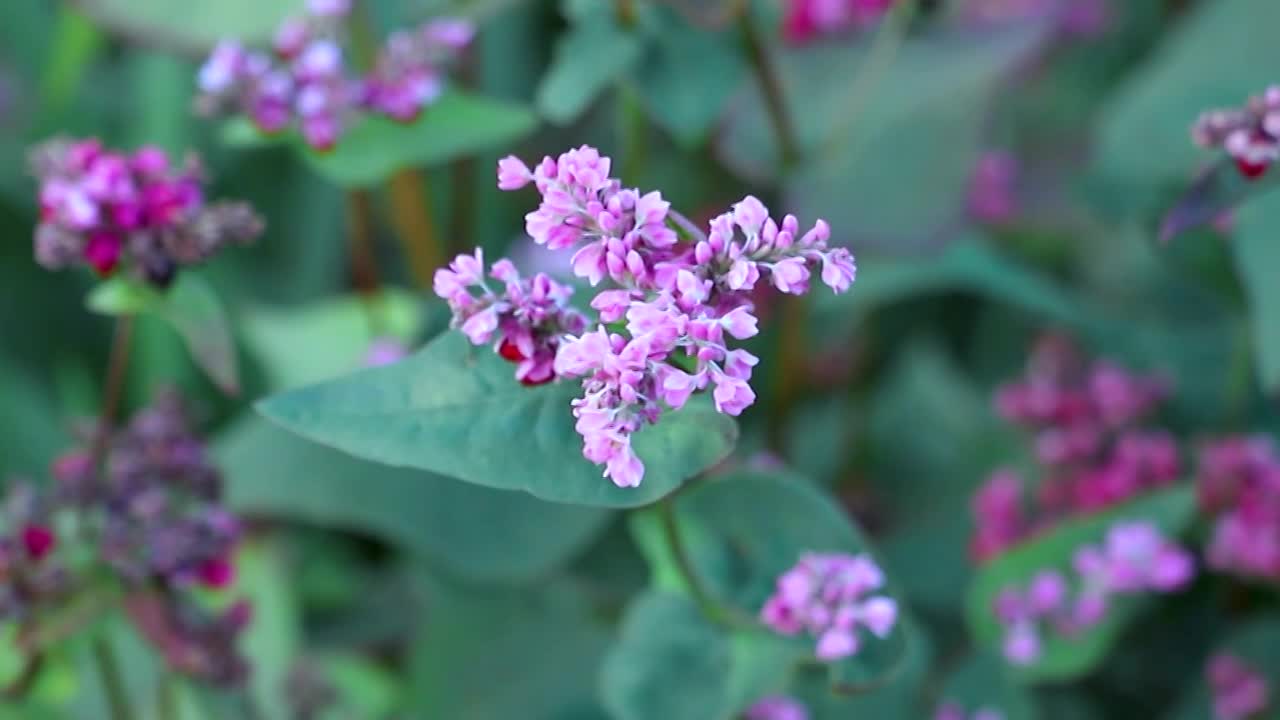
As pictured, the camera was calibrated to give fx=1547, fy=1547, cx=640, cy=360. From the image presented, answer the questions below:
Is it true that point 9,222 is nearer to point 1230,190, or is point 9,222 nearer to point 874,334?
point 874,334

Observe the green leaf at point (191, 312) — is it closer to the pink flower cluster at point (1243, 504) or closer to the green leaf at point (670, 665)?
the green leaf at point (670, 665)

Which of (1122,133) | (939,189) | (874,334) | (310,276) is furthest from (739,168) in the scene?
(310,276)

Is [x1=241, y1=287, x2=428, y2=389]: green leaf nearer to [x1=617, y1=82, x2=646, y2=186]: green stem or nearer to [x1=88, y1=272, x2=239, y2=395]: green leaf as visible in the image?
[x1=617, y1=82, x2=646, y2=186]: green stem

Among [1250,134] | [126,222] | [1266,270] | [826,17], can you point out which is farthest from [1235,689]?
[126,222]

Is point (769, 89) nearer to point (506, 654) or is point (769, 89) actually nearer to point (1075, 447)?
point (1075, 447)

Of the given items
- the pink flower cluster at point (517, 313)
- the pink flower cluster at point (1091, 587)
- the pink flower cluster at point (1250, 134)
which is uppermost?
the pink flower cluster at point (517, 313)

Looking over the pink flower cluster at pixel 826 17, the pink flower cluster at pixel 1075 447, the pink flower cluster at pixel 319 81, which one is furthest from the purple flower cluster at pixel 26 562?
the pink flower cluster at pixel 826 17
